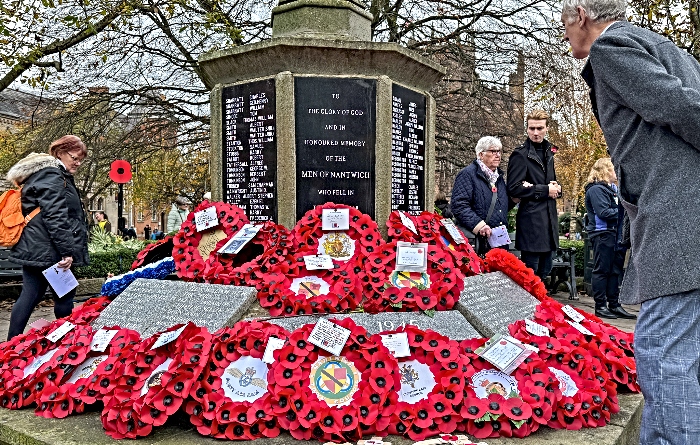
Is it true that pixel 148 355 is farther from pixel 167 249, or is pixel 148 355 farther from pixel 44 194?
pixel 44 194

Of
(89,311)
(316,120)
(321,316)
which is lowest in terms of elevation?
(89,311)

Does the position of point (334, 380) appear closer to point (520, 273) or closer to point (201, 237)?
point (201, 237)

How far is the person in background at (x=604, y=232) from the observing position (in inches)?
294

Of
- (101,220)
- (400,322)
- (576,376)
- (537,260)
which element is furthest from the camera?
(101,220)

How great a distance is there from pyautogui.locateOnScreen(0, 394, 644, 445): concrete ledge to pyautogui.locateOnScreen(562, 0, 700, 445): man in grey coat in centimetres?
66

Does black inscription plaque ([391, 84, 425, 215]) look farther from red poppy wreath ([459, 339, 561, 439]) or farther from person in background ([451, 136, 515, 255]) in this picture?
red poppy wreath ([459, 339, 561, 439])

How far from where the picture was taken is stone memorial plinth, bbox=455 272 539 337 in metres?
3.68

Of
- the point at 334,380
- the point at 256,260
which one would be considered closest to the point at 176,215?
the point at 256,260

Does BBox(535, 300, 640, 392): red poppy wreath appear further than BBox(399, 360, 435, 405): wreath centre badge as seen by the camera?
Yes

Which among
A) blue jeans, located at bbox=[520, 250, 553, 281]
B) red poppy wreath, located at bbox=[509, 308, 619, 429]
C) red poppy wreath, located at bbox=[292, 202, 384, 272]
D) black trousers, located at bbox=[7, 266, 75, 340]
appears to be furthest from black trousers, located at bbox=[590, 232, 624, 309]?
black trousers, located at bbox=[7, 266, 75, 340]

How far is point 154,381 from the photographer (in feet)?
9.96

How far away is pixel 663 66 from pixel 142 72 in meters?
12.6

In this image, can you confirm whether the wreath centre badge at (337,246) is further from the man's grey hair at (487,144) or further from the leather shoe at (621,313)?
the leather shoe at (621,313)

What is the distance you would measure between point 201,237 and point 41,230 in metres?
A: 1.43
